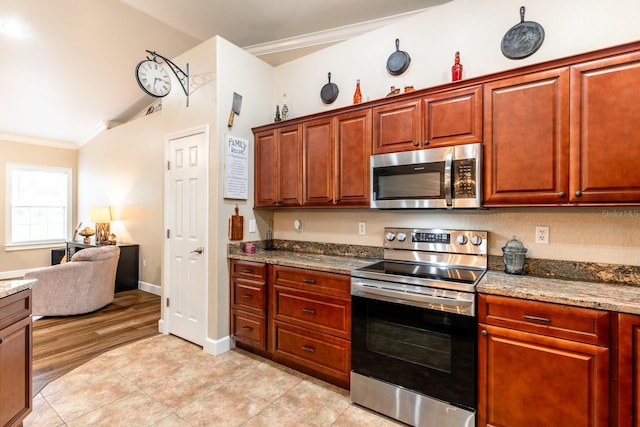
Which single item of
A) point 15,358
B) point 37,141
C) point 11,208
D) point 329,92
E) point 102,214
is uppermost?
point 37,141

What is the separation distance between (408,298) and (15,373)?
2.31 m

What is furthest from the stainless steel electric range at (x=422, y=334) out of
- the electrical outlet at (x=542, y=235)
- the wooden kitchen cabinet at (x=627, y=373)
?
the wooden kitchen cabinet at (x=627, y=373)

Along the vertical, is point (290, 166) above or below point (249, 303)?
above

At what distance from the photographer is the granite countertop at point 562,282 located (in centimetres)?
156

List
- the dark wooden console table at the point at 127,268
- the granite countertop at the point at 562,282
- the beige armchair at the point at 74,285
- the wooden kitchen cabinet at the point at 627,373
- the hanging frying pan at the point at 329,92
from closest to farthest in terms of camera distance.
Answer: the wooden kitchen cabinet at the point at 627,373 < the granite countertop at the point at 562,282 < the hanging frying pan at the point at 329,92 < the beige armchair at the point at 74,285 < the dark wooden console table at the point at 127,268

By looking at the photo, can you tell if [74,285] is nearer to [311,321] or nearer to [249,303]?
[249,303]

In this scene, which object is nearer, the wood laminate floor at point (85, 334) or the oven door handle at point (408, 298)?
the oven door handle at point (408, 298)

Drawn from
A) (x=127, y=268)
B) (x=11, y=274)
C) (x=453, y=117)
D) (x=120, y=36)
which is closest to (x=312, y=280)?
(x=453, y=117)

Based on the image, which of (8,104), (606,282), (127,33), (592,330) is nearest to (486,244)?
(606,282)

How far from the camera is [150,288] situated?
5223 mm

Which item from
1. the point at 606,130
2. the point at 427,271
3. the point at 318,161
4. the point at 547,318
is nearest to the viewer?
the point at 547,318

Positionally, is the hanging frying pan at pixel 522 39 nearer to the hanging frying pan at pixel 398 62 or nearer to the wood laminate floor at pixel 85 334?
the hanging frying pan at pixel 398 62

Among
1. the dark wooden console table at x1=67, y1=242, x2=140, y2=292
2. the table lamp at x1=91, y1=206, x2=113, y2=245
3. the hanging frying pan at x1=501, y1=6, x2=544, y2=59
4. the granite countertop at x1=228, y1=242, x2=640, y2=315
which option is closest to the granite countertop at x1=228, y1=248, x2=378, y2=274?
the granite countertop at x1=228, y1=242, x2=640, y2=315

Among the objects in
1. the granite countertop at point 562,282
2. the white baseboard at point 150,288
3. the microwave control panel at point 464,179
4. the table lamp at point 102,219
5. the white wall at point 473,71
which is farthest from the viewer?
the table lamp at point 102,219
